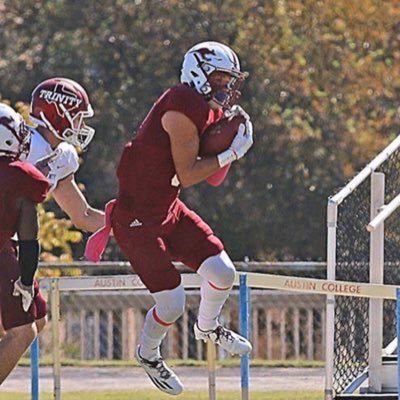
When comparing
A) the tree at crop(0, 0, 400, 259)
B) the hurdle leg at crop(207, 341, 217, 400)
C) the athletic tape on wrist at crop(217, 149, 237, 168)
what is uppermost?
the tree at crop(0, 0, 400, 259)

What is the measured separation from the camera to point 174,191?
936 centimetres

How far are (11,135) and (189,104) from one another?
106cm

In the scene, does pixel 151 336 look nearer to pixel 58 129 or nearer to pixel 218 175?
pixel 218 175

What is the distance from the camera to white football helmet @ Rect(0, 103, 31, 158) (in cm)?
912

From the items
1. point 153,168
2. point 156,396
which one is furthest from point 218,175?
point 156,396

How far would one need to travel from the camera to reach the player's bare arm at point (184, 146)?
9.05 m

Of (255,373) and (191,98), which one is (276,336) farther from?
(191,98)

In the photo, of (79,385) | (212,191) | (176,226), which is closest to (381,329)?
(176,226)

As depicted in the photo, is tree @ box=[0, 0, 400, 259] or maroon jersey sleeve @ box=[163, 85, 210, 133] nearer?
maroon jersey sleeve @ box=[163, 85, 210, 133]

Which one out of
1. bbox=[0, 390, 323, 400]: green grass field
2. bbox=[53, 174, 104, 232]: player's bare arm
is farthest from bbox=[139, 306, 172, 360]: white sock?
bbox=[0, 390, 323, 400]: green grass field

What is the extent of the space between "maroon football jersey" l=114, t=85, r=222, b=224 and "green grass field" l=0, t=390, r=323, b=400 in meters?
2.68

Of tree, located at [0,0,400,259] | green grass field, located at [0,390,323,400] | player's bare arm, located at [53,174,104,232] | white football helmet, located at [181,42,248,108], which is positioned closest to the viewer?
white football helmet, located at [181,42,248,108]

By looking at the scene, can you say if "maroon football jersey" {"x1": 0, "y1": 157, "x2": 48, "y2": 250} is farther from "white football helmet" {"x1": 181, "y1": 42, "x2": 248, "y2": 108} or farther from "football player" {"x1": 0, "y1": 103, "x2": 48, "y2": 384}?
"white football helmet" {"x1": 181, "y1": 42, "x2": 248, "y2": 108}

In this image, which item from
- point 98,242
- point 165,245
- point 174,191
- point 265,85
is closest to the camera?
point 174,191
